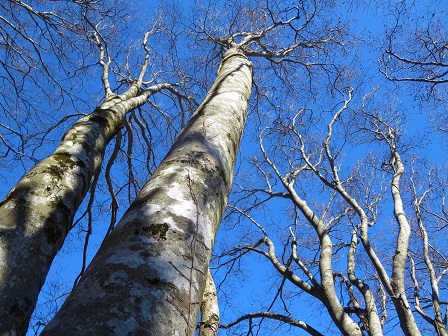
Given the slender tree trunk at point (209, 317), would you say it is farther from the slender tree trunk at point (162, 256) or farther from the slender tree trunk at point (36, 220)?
the slender tree trunk at point (162, 256)

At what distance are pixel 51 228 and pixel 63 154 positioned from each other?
70 cm

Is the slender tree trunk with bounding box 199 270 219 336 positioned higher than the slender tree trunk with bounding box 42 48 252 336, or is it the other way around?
the slender tree trunk with bounding box 199 270 219 336

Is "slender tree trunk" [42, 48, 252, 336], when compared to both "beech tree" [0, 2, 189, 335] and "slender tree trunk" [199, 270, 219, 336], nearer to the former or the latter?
"beech tree" [0, 2, 189, 335]

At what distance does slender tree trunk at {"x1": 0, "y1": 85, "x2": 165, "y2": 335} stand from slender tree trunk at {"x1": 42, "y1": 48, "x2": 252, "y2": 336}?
0.88m

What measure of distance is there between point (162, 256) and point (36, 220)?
1.25 metres

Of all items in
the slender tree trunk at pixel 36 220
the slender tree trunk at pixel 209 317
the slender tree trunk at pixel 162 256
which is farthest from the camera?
the slender tree trunk at pixel 209 317

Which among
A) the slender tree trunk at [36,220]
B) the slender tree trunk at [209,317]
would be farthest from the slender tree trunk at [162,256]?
the slender tree trunk at [209,317]

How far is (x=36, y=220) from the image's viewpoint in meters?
2.02

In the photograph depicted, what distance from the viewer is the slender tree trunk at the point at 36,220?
176 centimetres

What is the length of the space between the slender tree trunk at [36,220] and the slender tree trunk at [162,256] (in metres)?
0.88

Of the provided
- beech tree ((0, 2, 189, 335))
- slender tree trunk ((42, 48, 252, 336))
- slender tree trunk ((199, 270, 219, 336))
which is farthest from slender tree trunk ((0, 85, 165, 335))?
slender tree trunk ((199, 270, 219, 336))

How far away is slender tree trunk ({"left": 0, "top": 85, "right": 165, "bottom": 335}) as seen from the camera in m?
1.76

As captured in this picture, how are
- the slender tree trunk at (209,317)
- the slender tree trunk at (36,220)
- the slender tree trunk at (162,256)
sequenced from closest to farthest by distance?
the slender tree trunk at (162,256), the slender tree trunk at (36,220), the slender tree trunk at (209,317)

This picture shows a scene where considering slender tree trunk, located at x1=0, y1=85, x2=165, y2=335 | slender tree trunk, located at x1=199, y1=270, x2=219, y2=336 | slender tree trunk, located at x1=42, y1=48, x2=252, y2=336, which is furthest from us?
slender tree trunk, located at x1=199, y1=270, x2=219, y2=336
